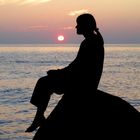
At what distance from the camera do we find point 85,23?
7.07 meters

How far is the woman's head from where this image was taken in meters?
7.04

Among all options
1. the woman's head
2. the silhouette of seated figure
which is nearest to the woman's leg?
the silhouette of seated figure

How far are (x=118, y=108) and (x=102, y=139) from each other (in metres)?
0.56

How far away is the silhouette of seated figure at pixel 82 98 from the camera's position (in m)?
7.07

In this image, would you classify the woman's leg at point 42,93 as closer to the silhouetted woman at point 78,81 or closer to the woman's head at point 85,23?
the silhouetted woman at point 78,81

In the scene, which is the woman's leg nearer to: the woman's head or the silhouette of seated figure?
the silhouette of seated figure

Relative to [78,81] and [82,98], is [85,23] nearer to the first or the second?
[78,81]

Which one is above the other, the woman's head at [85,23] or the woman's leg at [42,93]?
the woman's head at [85,23]

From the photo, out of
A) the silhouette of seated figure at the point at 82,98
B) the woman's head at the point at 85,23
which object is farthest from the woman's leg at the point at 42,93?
the woman's head at the point at 85,23

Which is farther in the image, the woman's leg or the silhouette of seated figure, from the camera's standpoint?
the silhouette of seated figure

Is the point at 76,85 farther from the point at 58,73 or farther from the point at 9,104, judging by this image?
the point at 9,104

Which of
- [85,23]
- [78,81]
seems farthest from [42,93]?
[85,23]

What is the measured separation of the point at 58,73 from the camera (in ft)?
23.2

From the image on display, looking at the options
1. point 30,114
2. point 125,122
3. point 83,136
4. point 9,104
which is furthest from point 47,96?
point 9,104
